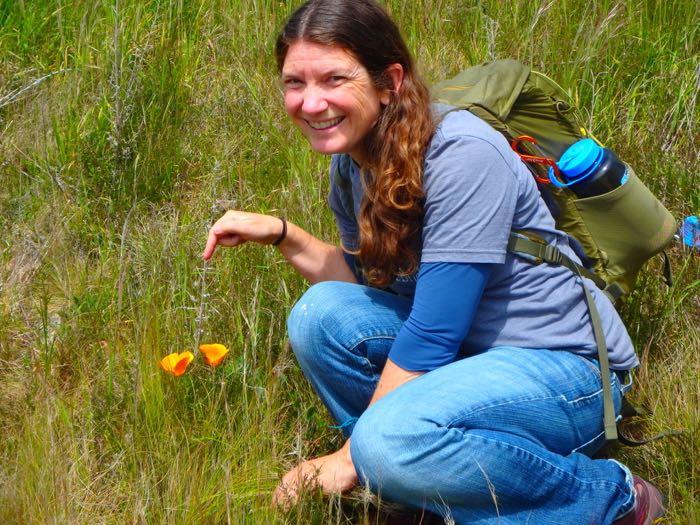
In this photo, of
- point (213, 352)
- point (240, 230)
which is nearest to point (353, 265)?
point (240, 230)

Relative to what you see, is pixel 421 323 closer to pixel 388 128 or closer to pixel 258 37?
pixel 388 128

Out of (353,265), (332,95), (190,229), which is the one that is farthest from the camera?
(190,229)

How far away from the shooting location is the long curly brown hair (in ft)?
7.36

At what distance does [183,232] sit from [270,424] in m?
0.94

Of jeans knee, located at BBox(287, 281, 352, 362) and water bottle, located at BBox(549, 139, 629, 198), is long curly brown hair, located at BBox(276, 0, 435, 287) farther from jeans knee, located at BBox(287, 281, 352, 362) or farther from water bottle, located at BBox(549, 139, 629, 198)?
water bottle, located at BBox(549, 139, 629, 198)

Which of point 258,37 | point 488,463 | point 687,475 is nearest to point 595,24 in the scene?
point 258,37

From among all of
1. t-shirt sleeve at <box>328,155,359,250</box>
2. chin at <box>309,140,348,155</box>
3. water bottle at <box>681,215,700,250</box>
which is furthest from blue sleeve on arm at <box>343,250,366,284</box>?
water bottle at <box>681,215,700,250</box>

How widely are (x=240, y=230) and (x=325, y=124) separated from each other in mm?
395

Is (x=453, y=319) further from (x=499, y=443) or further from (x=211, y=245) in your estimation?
(x=211, y=245)

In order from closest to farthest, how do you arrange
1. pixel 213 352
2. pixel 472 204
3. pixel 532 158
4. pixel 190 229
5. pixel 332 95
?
pixel 472 204, pixel 332 95, pixel 532 158, pixel 213 352, pixel 190 229

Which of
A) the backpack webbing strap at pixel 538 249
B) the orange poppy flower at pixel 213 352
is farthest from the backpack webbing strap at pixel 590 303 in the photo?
the orange poppy flower at pixel 213 352

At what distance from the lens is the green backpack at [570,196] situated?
2.40 meters

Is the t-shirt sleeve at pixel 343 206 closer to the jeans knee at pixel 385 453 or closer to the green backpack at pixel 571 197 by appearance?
the green backpack at pixel 571 197

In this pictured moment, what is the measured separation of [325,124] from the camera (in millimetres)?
2344
